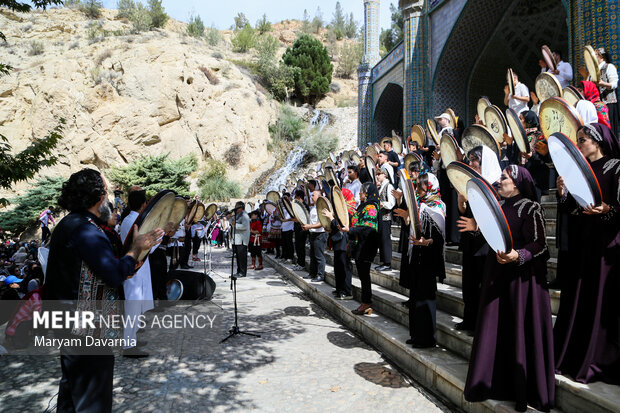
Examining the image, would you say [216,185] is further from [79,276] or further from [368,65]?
[79,276]

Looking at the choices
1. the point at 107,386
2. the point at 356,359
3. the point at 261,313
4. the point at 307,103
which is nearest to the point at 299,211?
the point at 261,313

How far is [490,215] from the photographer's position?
2855mm

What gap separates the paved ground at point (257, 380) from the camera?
3564mm

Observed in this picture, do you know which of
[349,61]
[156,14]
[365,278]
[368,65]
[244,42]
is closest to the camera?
[365,278]

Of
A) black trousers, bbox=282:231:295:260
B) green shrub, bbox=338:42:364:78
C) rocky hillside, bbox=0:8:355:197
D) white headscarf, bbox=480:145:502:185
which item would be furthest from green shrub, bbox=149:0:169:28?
white headscarf, bbox=480:145:502:185

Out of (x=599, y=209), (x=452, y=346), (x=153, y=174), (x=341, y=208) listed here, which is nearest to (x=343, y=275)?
→ (x=341, y=208)

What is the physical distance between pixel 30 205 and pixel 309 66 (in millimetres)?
26927

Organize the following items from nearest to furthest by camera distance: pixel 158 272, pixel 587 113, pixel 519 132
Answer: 1. pixel 587 113
2. pixel 519 132
3. pixel 158 272

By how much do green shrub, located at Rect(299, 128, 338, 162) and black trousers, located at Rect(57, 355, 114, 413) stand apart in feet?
88.5

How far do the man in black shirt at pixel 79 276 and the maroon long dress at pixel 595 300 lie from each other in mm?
3220

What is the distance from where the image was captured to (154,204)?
2857 millimetres

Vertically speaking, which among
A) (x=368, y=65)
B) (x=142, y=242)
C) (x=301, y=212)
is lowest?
(x=142, y=242)

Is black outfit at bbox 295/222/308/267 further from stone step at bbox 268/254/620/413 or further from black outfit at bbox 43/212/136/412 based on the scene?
black outfit at bbox 43/212/136/412

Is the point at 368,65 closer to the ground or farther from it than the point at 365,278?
farther from it
